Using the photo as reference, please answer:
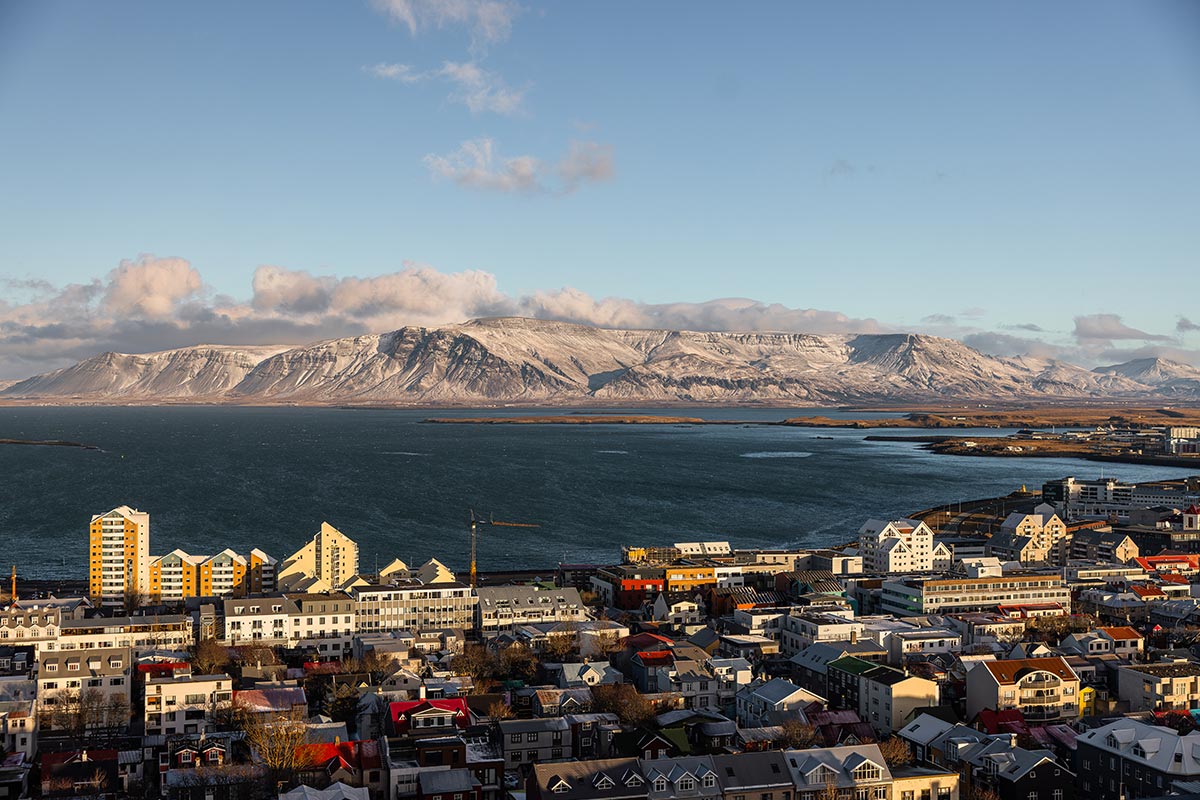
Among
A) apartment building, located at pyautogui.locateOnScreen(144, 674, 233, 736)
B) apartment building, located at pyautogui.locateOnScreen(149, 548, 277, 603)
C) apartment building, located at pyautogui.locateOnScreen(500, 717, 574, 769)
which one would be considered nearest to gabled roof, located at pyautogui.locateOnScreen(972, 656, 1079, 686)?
apartment building, located at pyautogui.locateOnScreen(500, 717, 574, 769)

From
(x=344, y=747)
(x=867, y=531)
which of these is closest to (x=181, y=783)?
(x=344, y=747)

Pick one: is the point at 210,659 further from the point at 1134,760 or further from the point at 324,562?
the point at 1134,760

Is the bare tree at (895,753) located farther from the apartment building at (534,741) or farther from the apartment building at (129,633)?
the apartment building at (129,633)

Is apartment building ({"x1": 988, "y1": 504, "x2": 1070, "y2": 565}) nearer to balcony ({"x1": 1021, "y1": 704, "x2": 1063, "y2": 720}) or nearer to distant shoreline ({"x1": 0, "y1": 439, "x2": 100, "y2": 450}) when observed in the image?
balcony ({"x1": 1021, "y1": 704, "x2": 1063, "y2": 720})

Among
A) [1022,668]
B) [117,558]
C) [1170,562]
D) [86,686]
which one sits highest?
[117,558]

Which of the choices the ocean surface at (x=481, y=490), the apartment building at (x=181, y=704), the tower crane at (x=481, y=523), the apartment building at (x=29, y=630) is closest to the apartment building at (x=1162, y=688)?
the apartment building at (x=181, y=704)

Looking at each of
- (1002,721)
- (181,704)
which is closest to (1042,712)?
(1002,721)
